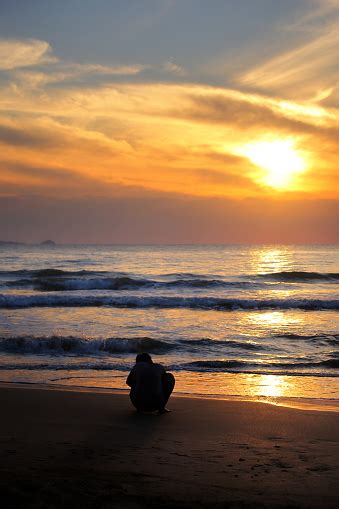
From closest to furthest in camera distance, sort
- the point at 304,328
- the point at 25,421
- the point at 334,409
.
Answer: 1. the point at 25,421
2. the point at 334,409
3. the point at 304,328

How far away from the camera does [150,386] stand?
23.4 ft

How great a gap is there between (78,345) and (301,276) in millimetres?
30687

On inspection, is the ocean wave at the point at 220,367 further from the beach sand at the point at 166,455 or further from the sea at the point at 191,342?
the beach sand at the point at 166,455

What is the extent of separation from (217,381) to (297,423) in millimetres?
3595

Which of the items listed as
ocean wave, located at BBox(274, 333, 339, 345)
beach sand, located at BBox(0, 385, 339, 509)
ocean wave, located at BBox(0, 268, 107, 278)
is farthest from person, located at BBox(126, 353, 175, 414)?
ocean wave, located at BBox(0, 268, 107, 278)

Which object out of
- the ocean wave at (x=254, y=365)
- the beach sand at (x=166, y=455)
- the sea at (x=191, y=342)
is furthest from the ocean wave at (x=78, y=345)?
the beach sand at (x=166, y=455)

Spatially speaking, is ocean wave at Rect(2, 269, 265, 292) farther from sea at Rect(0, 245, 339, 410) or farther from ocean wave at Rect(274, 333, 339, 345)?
ocean wave at Rect(274, 333, 339, 345)

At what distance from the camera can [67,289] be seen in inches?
1412

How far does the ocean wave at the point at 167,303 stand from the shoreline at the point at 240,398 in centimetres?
1523

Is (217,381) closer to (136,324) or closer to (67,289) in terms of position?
(136,324)

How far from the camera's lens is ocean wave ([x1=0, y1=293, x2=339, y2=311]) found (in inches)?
974

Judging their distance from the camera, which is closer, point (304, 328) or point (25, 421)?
point (25, 421)

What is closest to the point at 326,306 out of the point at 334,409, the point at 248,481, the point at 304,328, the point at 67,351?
the point at 304,328

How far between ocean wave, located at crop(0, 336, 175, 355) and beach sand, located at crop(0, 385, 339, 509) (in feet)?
17.9
